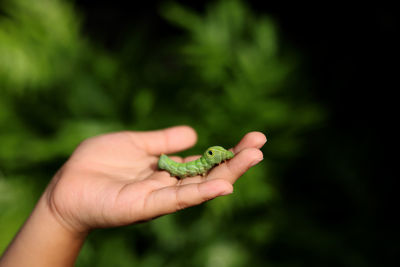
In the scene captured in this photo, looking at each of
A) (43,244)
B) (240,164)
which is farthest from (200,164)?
(43,244)

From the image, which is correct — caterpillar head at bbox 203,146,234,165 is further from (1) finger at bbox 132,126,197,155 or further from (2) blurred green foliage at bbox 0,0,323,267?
(2) blurred green foliage at bbox 0,0,323,267

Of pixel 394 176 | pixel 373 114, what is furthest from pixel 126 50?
pixel 394 176

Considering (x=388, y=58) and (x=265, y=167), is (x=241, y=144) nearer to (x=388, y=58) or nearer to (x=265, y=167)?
(x=265, y=167)

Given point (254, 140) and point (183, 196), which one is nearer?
point (183, 196)

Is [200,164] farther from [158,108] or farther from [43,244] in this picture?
[158,108]

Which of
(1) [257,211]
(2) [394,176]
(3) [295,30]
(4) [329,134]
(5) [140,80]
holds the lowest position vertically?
(1) [257,211]

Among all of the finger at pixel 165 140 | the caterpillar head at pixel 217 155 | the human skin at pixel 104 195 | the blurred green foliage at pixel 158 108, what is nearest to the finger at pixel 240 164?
the human skin at pixel 104 195

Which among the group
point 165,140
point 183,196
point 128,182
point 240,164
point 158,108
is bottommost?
point 183,196
